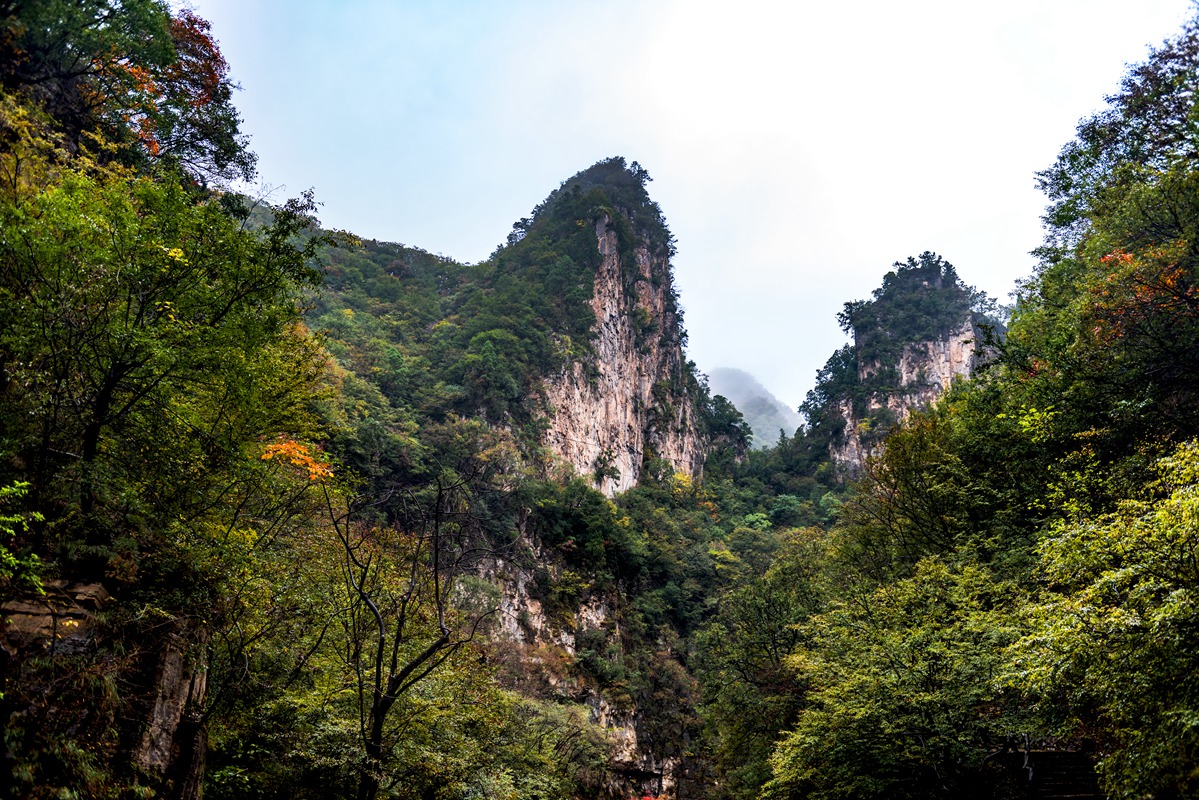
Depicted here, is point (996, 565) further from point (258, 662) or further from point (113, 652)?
point (113, 652)

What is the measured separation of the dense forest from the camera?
607 centimetres

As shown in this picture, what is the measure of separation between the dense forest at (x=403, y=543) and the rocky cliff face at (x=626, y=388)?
15789mm

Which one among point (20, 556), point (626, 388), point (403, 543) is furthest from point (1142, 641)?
point (626, 388)

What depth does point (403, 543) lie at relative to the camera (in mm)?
15727

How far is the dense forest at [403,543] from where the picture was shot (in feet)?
19.9

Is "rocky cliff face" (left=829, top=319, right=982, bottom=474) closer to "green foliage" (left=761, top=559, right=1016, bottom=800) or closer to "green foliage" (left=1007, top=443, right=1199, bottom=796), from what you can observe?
"green foliage" (left=761, top=559, right=1016, bottom=800)

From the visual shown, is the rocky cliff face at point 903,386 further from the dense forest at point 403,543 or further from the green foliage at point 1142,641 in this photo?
the green foliage at point 1142,641

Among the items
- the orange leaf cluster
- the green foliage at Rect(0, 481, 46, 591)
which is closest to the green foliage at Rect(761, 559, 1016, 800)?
the green foliage at Rect(0, 481, 46, 591)

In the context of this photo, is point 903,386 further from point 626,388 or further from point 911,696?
point 911,696

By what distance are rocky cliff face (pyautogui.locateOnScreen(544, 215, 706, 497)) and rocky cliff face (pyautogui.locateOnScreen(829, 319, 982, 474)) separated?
46.7 feet

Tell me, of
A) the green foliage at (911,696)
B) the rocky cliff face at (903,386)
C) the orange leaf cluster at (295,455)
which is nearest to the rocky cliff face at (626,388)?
the rocky cliff face at (903,386)

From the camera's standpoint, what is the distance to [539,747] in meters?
15.1

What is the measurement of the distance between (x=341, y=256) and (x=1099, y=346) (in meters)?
48.5

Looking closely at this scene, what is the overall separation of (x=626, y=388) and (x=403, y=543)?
3608 cm
